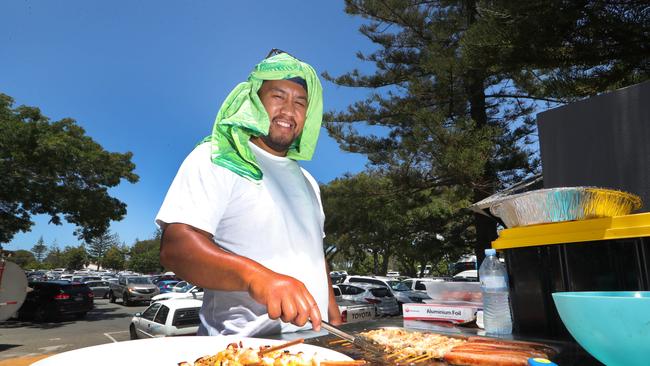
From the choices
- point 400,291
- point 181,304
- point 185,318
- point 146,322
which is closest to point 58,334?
point 146,322

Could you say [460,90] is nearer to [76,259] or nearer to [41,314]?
[41,314]

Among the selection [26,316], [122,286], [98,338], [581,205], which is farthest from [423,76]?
[122,286]

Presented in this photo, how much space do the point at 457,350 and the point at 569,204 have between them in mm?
671

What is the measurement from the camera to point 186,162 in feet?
4.44

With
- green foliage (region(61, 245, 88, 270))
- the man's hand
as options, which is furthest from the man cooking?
green foliage (region(61, 245, 88, 270))

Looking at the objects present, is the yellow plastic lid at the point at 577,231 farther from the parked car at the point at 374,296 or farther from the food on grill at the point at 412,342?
the parked car at the point at 374,296

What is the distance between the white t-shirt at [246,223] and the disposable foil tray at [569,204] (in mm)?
818

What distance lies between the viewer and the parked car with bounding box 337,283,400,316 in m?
12.9

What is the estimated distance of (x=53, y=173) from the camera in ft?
44.0

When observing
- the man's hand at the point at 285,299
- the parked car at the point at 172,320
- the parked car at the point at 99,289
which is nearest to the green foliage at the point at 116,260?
the parked car at the point at 99,289

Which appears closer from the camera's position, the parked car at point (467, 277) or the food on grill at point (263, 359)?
the food on grill at point (263, 359)

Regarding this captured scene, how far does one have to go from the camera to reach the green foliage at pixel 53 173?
1259 cm

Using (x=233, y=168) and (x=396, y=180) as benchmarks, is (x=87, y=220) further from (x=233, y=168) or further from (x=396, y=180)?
(x=233, y=168)

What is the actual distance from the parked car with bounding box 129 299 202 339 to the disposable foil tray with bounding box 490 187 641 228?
814 centimetres
